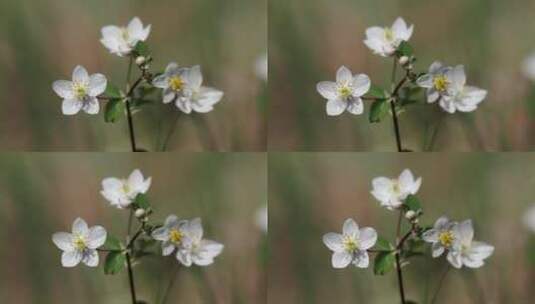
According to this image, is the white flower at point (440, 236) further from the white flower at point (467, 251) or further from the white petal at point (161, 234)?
the white petal at point (161, 234)

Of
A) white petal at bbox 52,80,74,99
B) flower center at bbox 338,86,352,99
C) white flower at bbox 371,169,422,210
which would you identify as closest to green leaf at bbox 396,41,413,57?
flower center at bbox 338,86,352,99

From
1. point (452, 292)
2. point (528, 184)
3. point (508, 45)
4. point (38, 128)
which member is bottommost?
point (452, 292)

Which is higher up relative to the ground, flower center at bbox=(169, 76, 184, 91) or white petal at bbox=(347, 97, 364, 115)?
flower center at bbox=(169, 76, 184, 91)

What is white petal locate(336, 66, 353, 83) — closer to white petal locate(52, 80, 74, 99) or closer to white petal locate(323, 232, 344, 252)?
white petal locate(323, 232, 344, 252)

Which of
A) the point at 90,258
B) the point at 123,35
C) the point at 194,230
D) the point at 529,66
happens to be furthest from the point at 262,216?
the point at 529,66

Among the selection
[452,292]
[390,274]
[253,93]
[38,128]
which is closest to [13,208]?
[38,128]

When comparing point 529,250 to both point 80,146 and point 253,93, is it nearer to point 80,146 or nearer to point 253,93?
point 253,93
